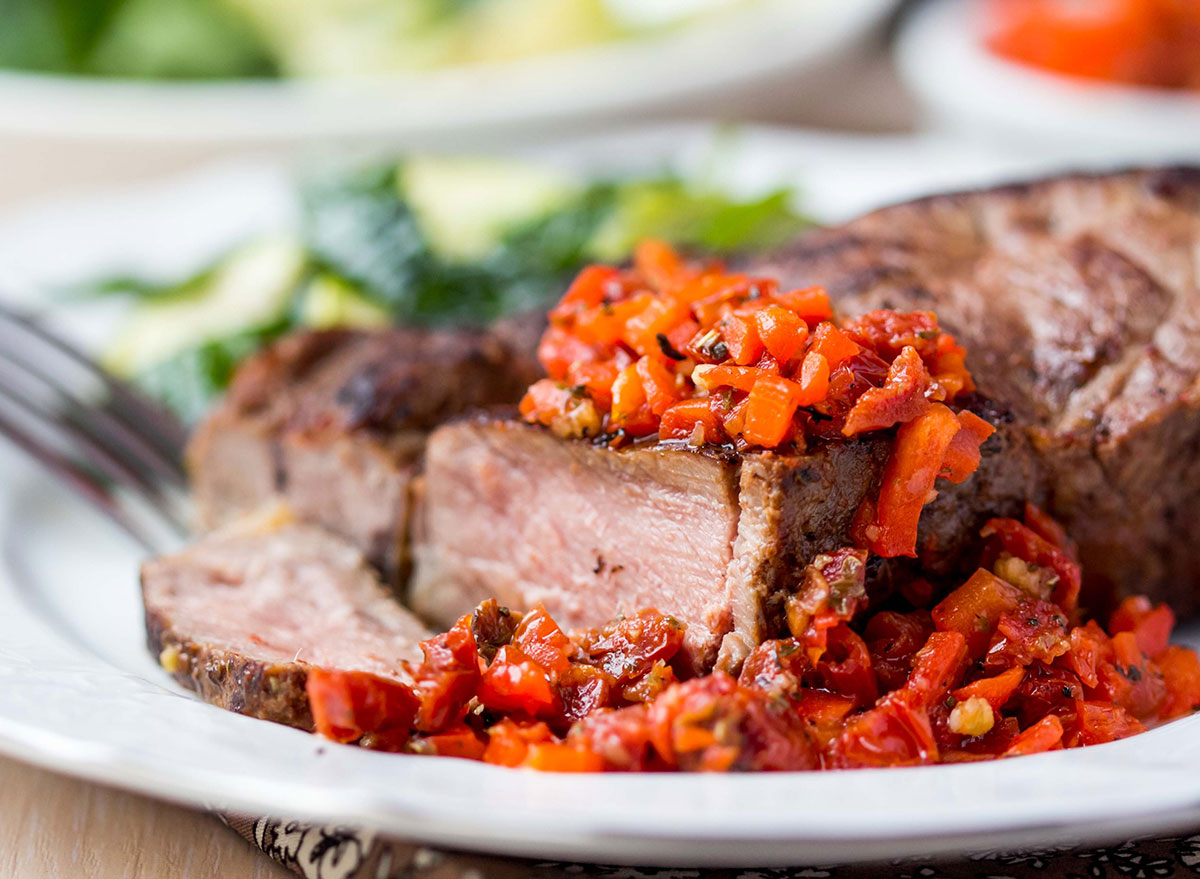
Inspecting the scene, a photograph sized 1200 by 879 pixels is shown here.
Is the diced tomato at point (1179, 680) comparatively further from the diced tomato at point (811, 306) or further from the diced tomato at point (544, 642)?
the diced tomato at point (544, 642)

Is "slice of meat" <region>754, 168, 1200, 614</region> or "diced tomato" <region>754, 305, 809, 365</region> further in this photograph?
"slice of meat" <region>754, 168, 1200, 614</region>

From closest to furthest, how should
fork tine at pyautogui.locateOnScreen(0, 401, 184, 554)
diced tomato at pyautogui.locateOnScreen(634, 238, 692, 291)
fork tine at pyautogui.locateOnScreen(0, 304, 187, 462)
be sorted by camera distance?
diced tomato at pyautogui.locateOnScreen(634, 238, 692, 291), fork tine at pyautogui.locateOnScreen(0, 401, 184, 554), fork tine at pyautogui.locateOnScreen(0, 304, 187, 462)

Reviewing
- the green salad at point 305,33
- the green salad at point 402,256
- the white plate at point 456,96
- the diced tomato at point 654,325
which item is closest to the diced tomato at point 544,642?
the diced tomato at point 654,325

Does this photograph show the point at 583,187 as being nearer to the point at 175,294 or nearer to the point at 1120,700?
the point at 175,294

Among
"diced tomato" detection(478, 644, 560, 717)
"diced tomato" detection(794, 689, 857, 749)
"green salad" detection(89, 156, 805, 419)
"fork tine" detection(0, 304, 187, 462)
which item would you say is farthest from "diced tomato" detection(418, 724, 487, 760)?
"green salad" detection(89, 156, 805, 419)

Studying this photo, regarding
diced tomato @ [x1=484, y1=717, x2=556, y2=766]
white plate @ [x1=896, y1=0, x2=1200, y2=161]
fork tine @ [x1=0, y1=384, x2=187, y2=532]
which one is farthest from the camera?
white plate @ [x1=896, y1=0, x2=1200, y2=161]

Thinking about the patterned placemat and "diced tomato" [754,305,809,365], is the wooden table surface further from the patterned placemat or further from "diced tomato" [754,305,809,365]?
"diced tomato" [754,305,809,365]

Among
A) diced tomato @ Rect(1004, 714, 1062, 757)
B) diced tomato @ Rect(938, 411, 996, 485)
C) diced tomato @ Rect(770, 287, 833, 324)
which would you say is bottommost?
diced tomato @ Rect(1004, 714, 1062, 757)

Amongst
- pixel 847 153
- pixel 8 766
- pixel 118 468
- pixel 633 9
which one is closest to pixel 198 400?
pixel 118 468

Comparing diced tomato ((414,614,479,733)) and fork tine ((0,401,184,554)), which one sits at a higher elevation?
diced tomato ((414,614,479,733))
